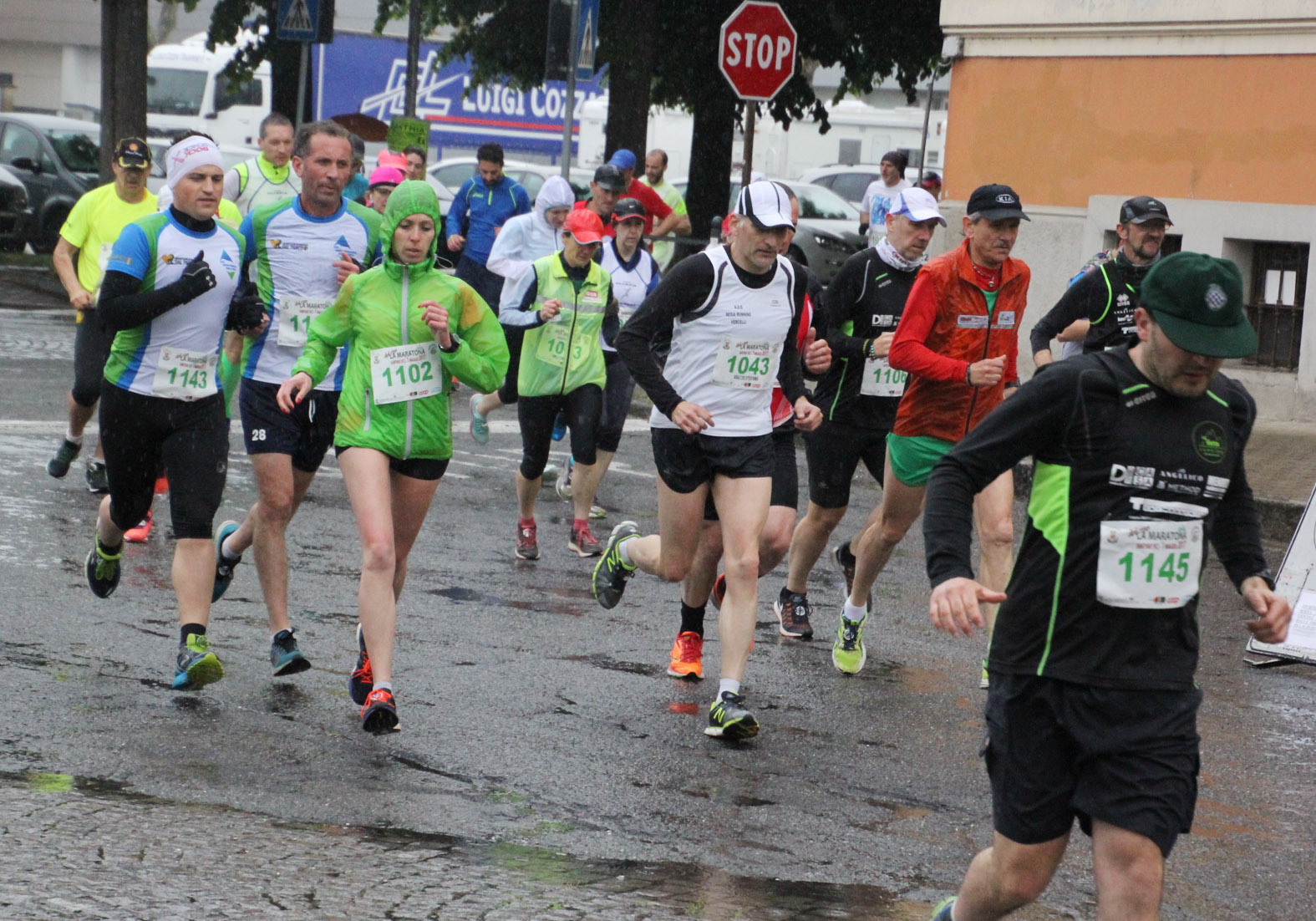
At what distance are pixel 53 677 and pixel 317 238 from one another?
80.0 inches

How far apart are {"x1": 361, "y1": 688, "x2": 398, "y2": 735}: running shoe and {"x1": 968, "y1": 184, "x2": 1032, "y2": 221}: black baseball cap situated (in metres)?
2.97

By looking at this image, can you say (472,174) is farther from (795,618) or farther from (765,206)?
(765,206)

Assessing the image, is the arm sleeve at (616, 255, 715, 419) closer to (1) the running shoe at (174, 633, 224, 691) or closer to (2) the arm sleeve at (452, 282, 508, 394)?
(2) the arm sleeve at (452, 282, 508, 394)

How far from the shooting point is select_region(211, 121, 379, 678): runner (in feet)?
24.1

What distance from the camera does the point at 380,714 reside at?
6.13m

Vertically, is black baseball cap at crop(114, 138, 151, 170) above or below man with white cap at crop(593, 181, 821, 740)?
above

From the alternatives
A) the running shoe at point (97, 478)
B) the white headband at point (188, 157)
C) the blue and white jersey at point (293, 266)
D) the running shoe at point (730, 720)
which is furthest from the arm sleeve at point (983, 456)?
the running shoe at point (97, 478)

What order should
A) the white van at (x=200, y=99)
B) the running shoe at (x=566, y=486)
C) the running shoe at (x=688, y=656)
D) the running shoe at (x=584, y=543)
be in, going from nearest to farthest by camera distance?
the running shoe at (x=688, y=656), the running shoe at (x=584, y=543), the running shoe at (x=566, y=486), the white van at (x=200, y=99)

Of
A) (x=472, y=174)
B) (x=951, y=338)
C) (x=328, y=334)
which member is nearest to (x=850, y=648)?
(x=951, y=338)

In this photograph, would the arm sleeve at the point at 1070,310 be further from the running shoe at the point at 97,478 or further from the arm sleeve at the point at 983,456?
the running shoe at the point at 97,478

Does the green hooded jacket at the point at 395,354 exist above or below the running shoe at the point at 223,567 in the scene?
above

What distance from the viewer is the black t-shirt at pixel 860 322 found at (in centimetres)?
823

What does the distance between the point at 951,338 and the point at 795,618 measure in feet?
5.40

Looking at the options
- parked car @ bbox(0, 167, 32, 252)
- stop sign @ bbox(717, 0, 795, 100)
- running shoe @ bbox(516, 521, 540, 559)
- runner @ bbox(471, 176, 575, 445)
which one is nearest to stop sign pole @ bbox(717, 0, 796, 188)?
stop sign @ bbox(717, 0, 795, 100)
